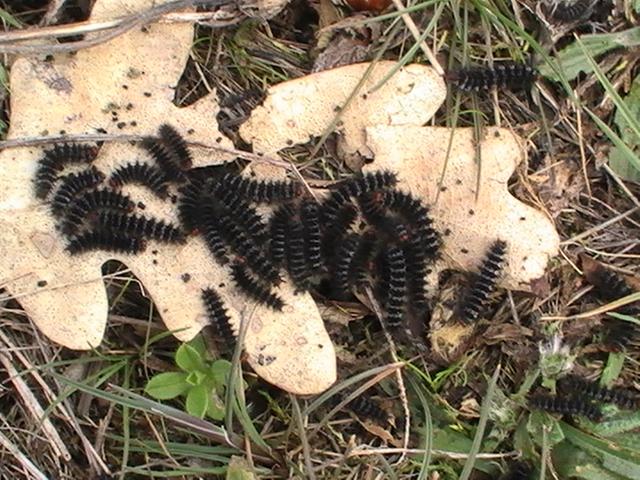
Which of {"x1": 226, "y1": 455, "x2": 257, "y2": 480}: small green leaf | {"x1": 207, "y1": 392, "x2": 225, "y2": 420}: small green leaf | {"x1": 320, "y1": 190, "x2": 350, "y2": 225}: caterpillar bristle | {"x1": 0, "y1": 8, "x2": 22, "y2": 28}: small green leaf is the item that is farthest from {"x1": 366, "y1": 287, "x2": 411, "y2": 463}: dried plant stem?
{"x1": 0, "y1": 8, "x2": 22, "y2": 28}: small green leaf

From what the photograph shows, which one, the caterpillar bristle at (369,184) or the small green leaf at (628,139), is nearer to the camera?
the caterpillar bristle at (369,184)

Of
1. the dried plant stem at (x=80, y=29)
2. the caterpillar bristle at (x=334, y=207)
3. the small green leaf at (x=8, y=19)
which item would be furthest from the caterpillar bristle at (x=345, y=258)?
the small green leaf at (x=8, y=19)

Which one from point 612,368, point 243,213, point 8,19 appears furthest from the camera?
point 612,368

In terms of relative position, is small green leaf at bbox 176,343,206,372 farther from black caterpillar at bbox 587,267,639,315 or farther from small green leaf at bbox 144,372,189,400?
black caterpillar at bbox 587,267,639,315

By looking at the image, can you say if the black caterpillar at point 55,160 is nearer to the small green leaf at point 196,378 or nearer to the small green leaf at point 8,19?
the small green leaf at point 8,19

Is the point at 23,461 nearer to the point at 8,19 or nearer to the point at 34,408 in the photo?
the point at 34,408

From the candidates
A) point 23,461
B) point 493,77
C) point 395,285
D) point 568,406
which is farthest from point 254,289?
point 568,406
